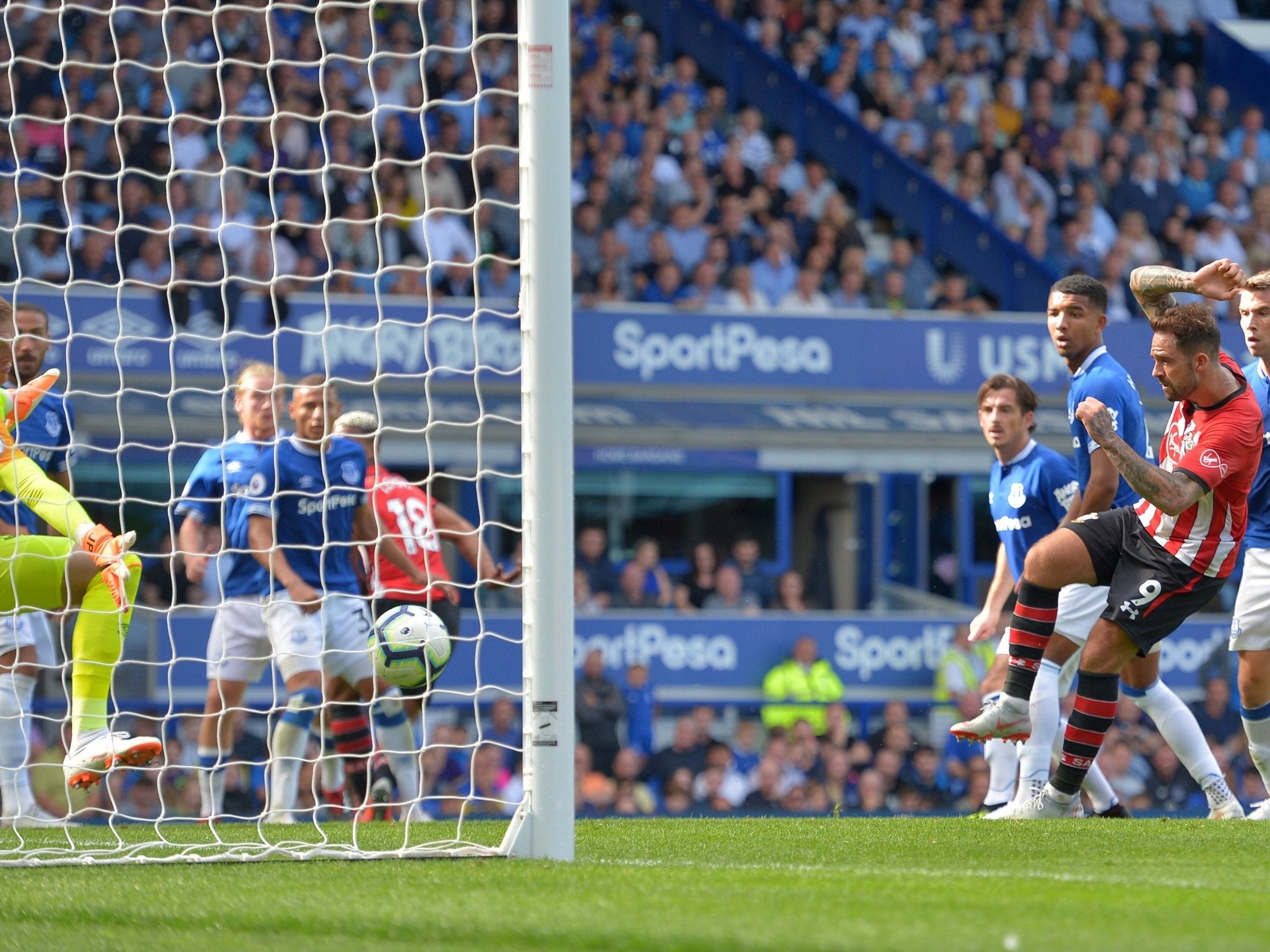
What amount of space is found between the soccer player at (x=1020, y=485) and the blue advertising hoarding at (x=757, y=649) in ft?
18.2

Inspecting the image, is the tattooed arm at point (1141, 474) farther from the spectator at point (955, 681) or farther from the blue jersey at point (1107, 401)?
the spectator at point (955, 681)

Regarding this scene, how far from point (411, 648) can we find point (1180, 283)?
3.05 m

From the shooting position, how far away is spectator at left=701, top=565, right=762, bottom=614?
13.8m

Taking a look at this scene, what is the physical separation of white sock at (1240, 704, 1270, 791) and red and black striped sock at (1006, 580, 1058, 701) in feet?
2.93

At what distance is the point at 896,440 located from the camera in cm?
1455

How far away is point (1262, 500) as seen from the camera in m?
6.18

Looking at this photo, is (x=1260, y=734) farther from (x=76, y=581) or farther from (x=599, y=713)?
(x=599, y=713)

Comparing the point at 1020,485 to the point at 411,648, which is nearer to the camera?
the point at 411,648

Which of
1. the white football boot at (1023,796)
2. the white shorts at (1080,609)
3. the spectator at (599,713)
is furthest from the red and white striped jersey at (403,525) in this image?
the spectator at (599,713)

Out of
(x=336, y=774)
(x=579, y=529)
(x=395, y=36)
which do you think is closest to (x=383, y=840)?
(x=336, y=774)

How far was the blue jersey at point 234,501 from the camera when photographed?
7090mm

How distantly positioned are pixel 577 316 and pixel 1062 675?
25.1 feet

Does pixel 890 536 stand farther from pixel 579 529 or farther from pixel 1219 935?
pixel 1219 935

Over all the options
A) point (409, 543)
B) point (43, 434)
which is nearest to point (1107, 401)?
point (409, 543)
